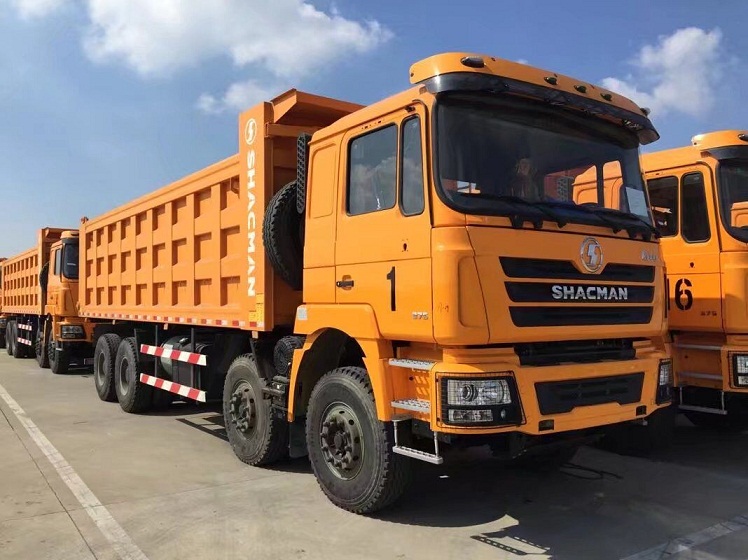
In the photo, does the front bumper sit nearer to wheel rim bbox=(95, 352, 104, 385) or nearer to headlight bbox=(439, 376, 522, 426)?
headlight bbox=(439, 376, 522, 426)

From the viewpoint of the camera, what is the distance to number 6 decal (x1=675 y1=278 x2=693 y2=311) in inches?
246

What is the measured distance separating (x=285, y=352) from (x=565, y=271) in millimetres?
2470

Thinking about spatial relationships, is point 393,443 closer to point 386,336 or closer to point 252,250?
point 386,336

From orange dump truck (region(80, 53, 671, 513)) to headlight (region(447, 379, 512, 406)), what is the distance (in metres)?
0.01

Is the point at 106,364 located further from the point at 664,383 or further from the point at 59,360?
the point at 664,383

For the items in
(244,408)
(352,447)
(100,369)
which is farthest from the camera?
(100,369)

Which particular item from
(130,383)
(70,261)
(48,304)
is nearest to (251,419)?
(130,383)

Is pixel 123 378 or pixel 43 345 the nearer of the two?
pixel 123 378

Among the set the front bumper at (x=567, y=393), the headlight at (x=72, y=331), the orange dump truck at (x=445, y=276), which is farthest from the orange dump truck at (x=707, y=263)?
the headlight at (x=72, y=331)

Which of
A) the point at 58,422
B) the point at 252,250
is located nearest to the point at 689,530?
the point at 252,250

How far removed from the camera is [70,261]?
1372 cm

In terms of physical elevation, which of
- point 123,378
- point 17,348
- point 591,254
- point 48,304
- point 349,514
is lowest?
point 349,514

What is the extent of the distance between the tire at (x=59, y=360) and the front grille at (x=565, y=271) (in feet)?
43.2

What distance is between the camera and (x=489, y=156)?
13.3ft
